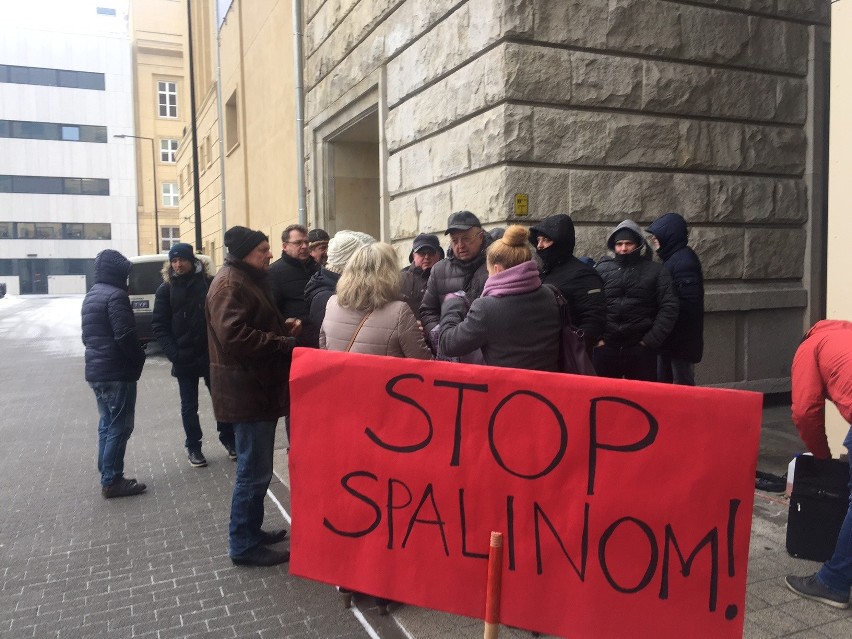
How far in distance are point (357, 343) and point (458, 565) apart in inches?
48.4

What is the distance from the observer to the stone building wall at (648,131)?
6.59 m

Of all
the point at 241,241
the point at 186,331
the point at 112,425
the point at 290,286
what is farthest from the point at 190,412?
the point at 241,241

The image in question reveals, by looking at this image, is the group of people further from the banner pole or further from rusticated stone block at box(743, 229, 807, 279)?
rusticated stone block at box(743, 229, 807, 279)

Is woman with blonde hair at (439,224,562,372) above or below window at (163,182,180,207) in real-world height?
below

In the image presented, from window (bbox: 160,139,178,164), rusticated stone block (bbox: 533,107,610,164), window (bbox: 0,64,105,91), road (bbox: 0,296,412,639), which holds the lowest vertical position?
road (bbox: 0,296,412,639)

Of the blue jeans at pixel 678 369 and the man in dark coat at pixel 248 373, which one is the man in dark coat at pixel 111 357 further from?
the blue jeans at pixel 678 369

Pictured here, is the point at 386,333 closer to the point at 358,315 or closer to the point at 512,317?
the point at 358,315

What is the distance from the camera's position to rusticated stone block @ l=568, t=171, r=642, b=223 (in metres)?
6.79

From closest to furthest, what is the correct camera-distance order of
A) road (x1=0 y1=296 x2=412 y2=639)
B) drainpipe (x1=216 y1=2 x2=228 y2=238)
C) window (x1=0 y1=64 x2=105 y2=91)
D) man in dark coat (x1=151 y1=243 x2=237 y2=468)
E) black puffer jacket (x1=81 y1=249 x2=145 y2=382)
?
road (x1=0 y1=296 x2=412 y2=639) → black puffer jacket (x1=81 y1=249 x2=145 y2=382) → man in dark coat (x1=151 y1=243 x2=237 y2=468) → drainpipe (x1=216 y1=2 x2=228 y2=238) → window (x1=0 y1=64 x2=105 y2=91)

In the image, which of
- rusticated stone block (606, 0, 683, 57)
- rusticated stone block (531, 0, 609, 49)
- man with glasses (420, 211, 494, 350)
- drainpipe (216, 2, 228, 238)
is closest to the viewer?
man with glasses (420, 211, 494, 350)

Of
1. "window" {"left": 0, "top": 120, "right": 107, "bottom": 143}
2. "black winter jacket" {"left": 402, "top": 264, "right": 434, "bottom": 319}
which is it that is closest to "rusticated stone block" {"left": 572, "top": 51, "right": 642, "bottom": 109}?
"black winter jacket" {"left": 402, "top": 264, "right": 434, "bottom": 319}

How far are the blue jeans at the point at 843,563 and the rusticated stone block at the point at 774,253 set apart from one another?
470cm

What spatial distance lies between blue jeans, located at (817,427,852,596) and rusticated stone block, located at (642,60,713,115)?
4.58 meters

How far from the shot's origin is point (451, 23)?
7344mm
